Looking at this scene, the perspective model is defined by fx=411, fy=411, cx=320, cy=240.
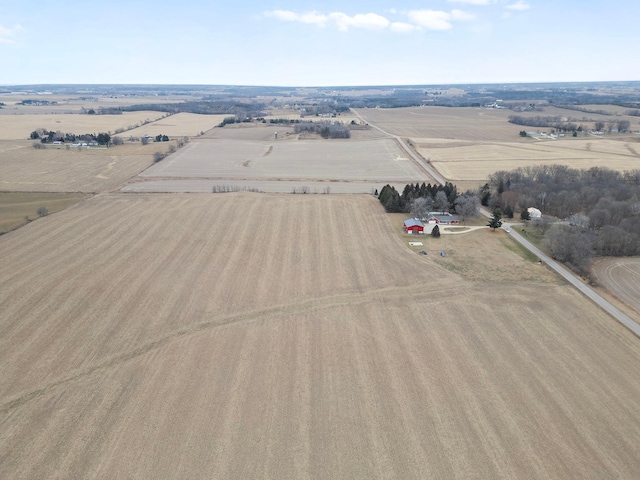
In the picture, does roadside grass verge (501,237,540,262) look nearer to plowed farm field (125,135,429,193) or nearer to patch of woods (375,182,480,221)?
patch of woods (375,182,480,221)

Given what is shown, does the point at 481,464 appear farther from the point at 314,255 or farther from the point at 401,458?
the point at 314,255

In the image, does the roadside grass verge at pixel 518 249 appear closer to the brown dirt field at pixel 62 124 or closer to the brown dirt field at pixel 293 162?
the brown dirt field at pixel 293 162

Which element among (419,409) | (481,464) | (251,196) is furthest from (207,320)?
(251,196)

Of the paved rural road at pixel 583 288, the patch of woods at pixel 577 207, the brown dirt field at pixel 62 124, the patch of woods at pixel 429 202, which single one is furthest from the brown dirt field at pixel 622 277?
the brown dirt field at pixel 62 124

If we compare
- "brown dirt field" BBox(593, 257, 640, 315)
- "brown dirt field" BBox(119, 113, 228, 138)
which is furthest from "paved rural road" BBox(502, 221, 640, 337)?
"brown dirt field" BBox(119, 113, 228, 138)

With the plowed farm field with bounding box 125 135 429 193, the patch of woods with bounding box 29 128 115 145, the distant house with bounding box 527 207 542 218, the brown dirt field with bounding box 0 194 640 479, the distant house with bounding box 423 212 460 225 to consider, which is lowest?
the brown dirt field with bounding box 0 194 640 479

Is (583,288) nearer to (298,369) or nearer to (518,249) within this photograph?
(518,249)
